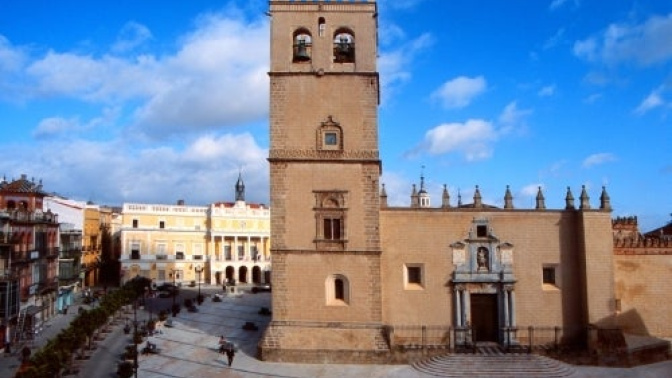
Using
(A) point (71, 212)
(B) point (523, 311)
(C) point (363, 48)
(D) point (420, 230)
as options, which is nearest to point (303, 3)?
(C) point (363, 48)

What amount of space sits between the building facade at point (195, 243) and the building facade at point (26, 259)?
45.3 feet

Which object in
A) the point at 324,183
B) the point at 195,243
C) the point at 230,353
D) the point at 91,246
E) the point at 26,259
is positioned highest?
the point at 324,183

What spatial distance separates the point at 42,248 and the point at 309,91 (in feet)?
74.4

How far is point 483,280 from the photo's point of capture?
28.1 metres

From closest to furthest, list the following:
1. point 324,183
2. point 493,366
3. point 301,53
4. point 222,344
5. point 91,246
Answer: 1. point 493,366
2. point 324,183
3. point 301,53
4. point 222,344
5. point 91,246

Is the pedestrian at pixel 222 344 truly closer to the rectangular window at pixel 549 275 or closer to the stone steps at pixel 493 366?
the stone steps at pixel 493 366

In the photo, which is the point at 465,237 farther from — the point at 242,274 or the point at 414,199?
the point at 242,274

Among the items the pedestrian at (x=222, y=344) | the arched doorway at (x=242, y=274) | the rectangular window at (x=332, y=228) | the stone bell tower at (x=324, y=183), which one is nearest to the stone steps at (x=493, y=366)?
the stone bell tower at (x=324, y=183)

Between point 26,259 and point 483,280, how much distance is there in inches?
1012

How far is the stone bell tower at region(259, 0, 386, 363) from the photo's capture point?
27094 mm

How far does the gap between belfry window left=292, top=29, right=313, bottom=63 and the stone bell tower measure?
46 millimetres

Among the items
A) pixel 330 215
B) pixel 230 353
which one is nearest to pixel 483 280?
pixel 330 215

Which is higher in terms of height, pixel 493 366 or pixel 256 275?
pixel 256 275

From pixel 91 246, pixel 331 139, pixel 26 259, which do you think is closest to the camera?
pixel 331 139
